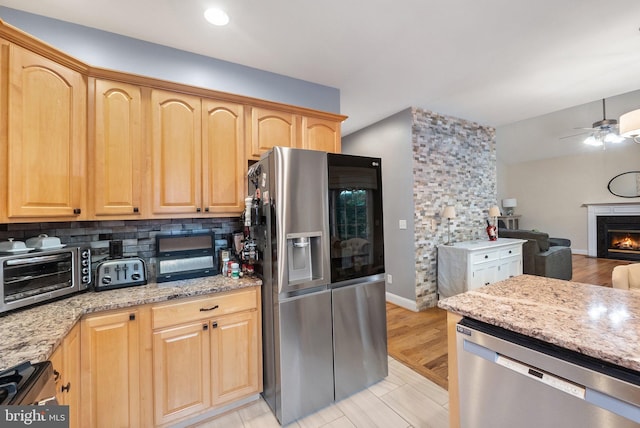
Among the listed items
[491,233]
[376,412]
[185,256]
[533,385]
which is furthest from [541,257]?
[185,256]

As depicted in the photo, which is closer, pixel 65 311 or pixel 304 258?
pixel 65 311

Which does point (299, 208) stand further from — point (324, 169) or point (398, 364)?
point (398, 364)

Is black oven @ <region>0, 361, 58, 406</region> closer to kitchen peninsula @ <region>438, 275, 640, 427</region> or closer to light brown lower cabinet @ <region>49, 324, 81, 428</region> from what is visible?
light brown lower cabinet @ <region>49, 324, 81, 428</region>

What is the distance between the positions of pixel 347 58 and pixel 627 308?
2349mm

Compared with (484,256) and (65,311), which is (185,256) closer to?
(65,311)

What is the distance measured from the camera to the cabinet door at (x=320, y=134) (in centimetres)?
246

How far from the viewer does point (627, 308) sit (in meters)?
1.14

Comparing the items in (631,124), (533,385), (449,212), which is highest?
(631,124)

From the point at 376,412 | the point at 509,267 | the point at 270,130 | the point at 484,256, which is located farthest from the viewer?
the point at 509,267

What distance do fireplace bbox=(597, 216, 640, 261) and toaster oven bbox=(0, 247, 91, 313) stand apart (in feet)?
32.4

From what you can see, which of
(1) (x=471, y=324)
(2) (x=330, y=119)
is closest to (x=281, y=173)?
(2) (x=330, y=119)

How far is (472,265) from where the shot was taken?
3295 millimetres

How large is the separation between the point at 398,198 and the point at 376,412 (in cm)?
253

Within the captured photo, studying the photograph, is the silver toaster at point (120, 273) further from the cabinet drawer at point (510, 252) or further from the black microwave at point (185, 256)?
the cabinet drawer at point (510, 252)
